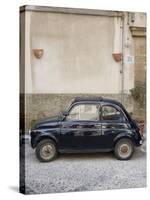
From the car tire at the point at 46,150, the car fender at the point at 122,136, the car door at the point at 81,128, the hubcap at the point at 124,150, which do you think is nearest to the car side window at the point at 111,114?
the car door at the point at 81,128

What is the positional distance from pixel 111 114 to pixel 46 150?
1.02 m

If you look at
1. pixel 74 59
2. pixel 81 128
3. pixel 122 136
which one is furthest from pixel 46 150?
pixel 74 59

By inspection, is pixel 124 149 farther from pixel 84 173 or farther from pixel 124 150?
pixel 84 173

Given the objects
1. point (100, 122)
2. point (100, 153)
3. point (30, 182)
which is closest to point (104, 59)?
point (100, 122)

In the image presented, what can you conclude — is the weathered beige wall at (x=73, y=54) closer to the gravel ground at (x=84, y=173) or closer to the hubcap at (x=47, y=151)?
the hubcap at (x=47, y=151)

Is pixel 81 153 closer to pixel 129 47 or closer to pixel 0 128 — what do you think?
pixel 0 128

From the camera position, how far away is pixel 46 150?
6.61 metres

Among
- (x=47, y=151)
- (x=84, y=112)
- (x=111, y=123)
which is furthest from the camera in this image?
(x=111, y=123)

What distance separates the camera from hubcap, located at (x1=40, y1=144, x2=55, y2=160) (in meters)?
6.58

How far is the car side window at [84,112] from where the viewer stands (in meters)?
6.69

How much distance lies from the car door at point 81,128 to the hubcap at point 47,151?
147mm

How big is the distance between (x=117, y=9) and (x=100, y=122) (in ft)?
5.21

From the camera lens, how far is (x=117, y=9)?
6965 millimetres

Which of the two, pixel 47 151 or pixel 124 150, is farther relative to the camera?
pixel 124 150
